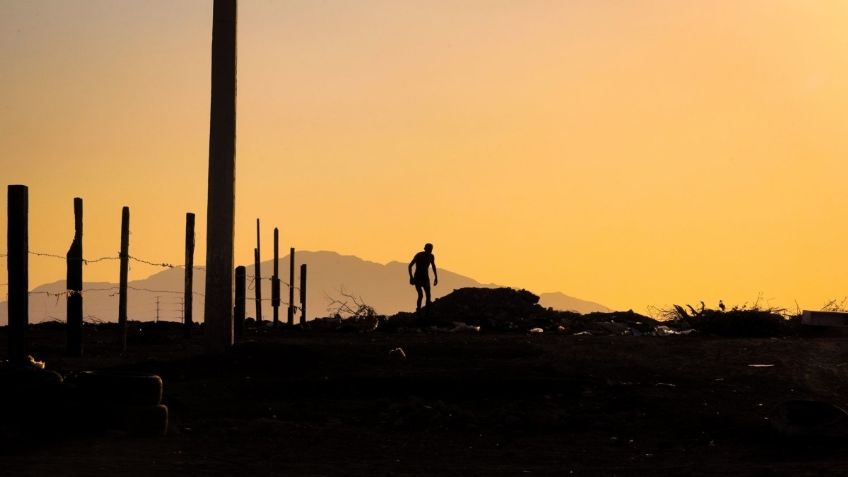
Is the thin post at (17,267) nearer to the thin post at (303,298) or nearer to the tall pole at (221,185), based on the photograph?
the tall pole at (221,185)

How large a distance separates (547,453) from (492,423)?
216cm

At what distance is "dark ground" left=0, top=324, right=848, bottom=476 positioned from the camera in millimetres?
13031

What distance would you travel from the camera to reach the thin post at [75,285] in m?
23.8

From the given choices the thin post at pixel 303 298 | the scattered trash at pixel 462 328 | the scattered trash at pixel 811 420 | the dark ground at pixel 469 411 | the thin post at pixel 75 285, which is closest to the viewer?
the dark ground at pixel 469 411

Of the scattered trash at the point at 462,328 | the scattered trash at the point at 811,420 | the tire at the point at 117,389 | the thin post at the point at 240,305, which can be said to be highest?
the thin post at the point at 240,305

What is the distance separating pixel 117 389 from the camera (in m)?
14.6

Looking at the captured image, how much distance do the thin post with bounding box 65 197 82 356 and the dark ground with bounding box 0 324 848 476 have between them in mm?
380

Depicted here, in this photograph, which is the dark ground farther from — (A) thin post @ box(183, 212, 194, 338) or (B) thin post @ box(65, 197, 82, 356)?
(A) thin post @ box(183, 212, 194, 338)

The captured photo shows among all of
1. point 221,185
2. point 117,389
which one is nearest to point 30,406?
point 117,389

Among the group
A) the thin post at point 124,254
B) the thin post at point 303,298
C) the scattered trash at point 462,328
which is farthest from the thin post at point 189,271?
the thin post at point 303,298

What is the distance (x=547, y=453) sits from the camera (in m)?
14.1

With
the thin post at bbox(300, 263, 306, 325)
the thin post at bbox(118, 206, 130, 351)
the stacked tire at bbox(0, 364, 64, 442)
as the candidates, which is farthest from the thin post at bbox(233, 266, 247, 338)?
the stacked tire at bbox(0, 364, 64, 442)

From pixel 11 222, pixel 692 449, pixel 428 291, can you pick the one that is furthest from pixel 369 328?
pixel 692 449

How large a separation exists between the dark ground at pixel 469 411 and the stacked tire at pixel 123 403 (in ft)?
0.67
